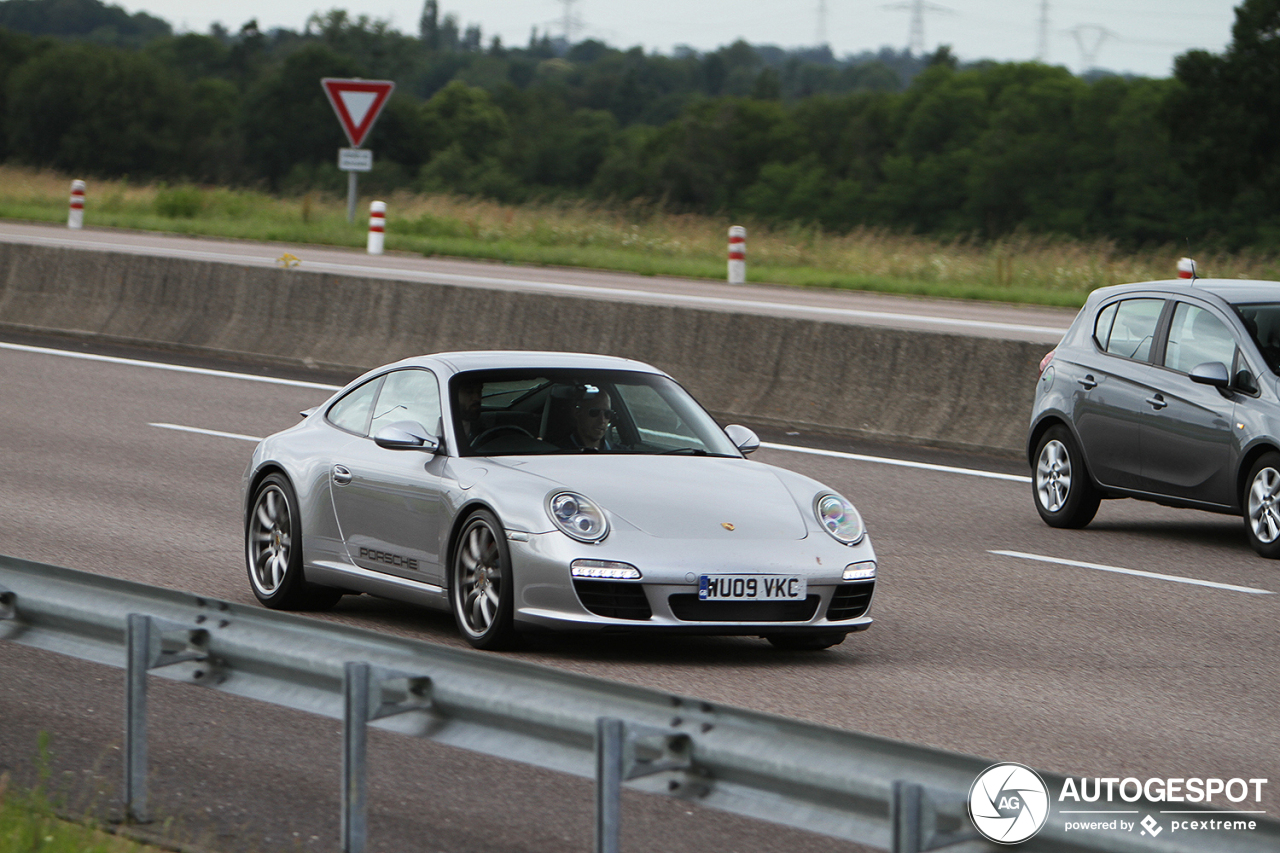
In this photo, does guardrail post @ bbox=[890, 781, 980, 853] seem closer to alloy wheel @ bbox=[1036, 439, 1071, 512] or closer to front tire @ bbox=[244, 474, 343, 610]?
front tire @ bbox=[244, 474, 343, 610]

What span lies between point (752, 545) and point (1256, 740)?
206cm

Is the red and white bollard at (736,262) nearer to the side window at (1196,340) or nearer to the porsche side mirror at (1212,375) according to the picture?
A: the side window at (1196,340)

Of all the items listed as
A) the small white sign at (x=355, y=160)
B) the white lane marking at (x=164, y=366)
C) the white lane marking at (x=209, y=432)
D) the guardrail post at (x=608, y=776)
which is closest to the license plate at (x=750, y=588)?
the guardrail post at (x=608, y=776)

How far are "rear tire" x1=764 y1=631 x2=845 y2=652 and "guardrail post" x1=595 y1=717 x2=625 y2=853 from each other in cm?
392

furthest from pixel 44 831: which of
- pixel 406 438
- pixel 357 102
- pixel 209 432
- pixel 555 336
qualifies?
pixel 357 102

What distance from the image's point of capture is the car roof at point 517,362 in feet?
29.1

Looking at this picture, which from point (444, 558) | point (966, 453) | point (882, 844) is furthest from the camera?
point (966, 453)

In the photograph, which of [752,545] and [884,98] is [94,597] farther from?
[884,98]

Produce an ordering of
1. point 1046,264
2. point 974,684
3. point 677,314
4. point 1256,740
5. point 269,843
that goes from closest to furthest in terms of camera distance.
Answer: point 269,843 → point 1256,740 → point 974,684 → point 677,314 → point 1046,264

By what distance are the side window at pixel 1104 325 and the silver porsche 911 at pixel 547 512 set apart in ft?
15.0

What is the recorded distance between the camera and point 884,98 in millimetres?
120500

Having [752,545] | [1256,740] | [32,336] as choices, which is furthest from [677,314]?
[1256,740]

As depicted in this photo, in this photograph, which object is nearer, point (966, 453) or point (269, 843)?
point (269, 843)

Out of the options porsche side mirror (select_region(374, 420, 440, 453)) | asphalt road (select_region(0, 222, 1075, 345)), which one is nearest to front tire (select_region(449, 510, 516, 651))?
porsche side mirror (select_region(374, 420, 440, 453))
